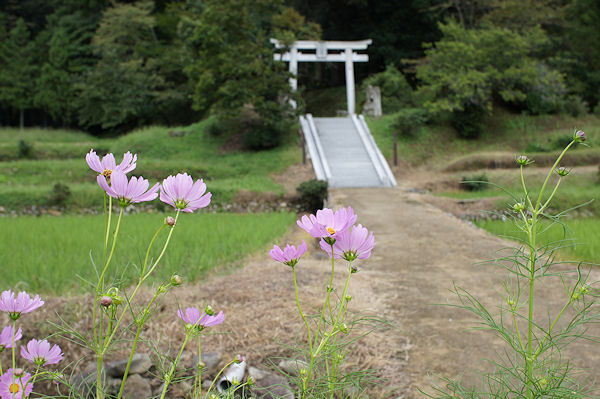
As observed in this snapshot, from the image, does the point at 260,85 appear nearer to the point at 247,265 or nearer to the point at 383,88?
the point at 383,88

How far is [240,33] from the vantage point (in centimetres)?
1559

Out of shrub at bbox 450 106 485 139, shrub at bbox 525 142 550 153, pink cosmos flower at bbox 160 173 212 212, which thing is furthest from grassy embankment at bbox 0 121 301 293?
shrub at bbox 525 142 550 153

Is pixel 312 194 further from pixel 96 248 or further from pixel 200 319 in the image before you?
pixel 200 319

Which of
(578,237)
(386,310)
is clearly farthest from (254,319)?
(578,237)

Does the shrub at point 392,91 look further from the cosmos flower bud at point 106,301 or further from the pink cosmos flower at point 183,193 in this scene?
the cosmos flower bud at point 106,301

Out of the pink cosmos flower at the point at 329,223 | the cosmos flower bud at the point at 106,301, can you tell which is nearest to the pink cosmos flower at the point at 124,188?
the cosmos flower bud at the point at 106,301

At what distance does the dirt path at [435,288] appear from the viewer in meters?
2.39

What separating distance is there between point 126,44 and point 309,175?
55.4 feet

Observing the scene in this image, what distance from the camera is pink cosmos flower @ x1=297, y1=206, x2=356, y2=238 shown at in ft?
2.58

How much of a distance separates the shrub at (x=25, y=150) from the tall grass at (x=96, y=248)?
9.47 metres

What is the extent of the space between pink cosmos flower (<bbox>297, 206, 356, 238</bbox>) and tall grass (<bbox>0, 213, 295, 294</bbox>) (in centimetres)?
189

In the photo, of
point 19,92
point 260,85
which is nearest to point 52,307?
point 260,85

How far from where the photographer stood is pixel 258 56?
610 inches

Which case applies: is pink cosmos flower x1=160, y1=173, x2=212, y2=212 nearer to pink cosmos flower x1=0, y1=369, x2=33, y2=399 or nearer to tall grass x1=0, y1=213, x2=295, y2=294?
pink cosmos flower x1=0, y1=369, x2=33, y2=399
